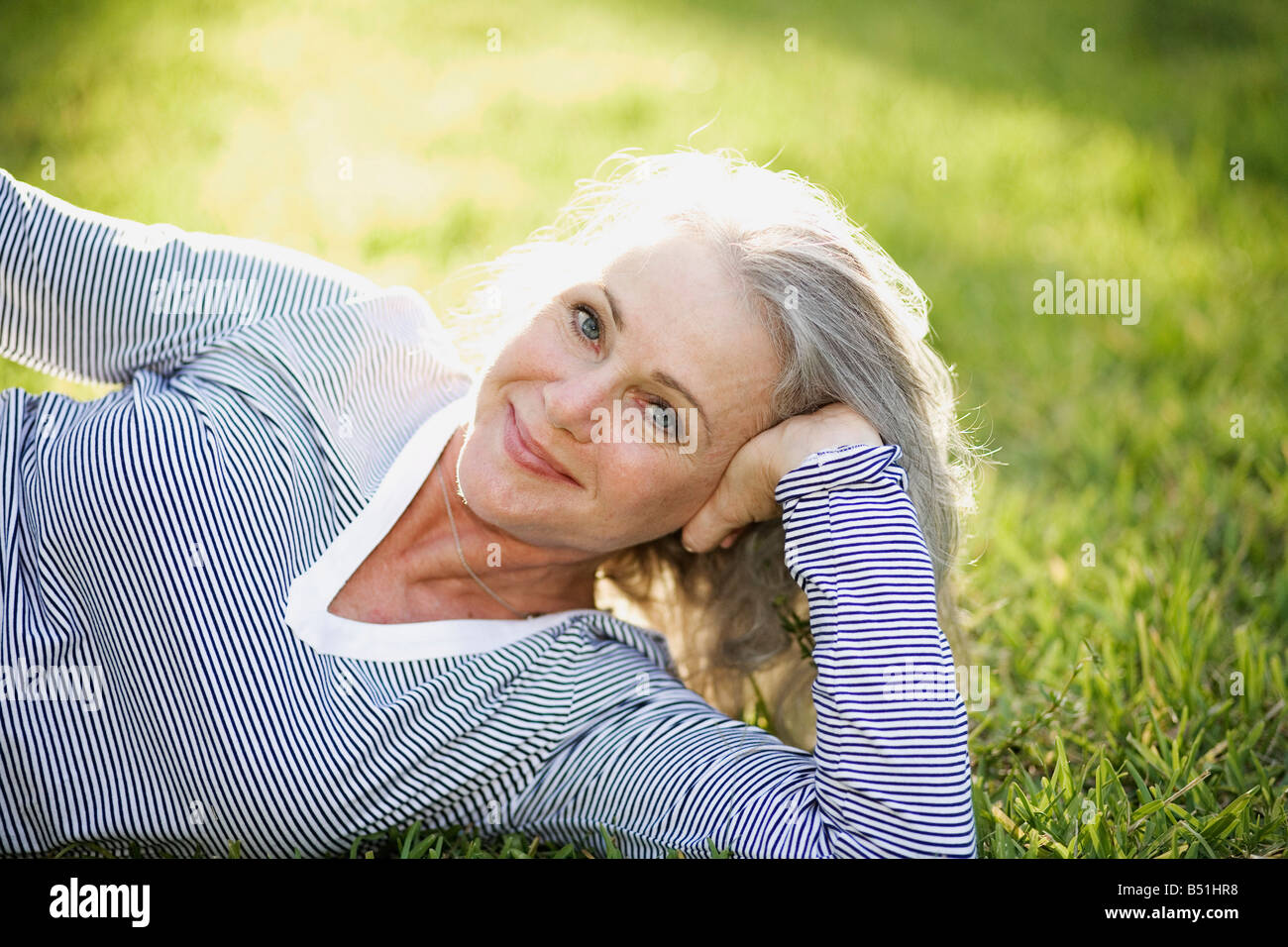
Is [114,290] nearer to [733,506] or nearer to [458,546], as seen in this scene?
[458,546]

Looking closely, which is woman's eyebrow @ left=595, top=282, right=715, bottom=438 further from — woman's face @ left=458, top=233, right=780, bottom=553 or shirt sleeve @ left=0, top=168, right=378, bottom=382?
shirt sleeve @ left=0, top=168, right=378, bottom=382

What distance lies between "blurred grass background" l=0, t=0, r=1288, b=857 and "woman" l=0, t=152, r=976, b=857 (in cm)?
53

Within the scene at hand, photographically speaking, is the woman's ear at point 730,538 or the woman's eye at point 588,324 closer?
the woman's eye at point 588,324

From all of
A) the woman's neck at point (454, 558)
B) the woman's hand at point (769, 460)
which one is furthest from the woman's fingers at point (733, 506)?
the woman's neck at point (454, 558)

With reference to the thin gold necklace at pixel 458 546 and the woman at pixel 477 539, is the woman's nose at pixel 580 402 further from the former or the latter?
the thin gold necklace at pixel 458 546

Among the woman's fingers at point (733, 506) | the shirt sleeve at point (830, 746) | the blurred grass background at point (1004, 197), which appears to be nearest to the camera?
the shirt sleeve at point (830, 746)

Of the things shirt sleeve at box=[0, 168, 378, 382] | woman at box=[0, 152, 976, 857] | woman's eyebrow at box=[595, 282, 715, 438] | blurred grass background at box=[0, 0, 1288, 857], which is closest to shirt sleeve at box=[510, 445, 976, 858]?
woman at box=[0, 152, 976, 857]

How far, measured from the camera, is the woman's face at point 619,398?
7.11 ft

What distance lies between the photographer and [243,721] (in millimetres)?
2080

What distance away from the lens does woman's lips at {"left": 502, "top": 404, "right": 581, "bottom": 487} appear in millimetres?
2199

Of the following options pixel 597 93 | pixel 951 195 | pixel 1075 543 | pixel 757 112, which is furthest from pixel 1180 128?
pixel 1075 543

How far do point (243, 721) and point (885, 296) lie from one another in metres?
1.43

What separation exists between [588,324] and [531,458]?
0.27m

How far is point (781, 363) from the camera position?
2.25 m
